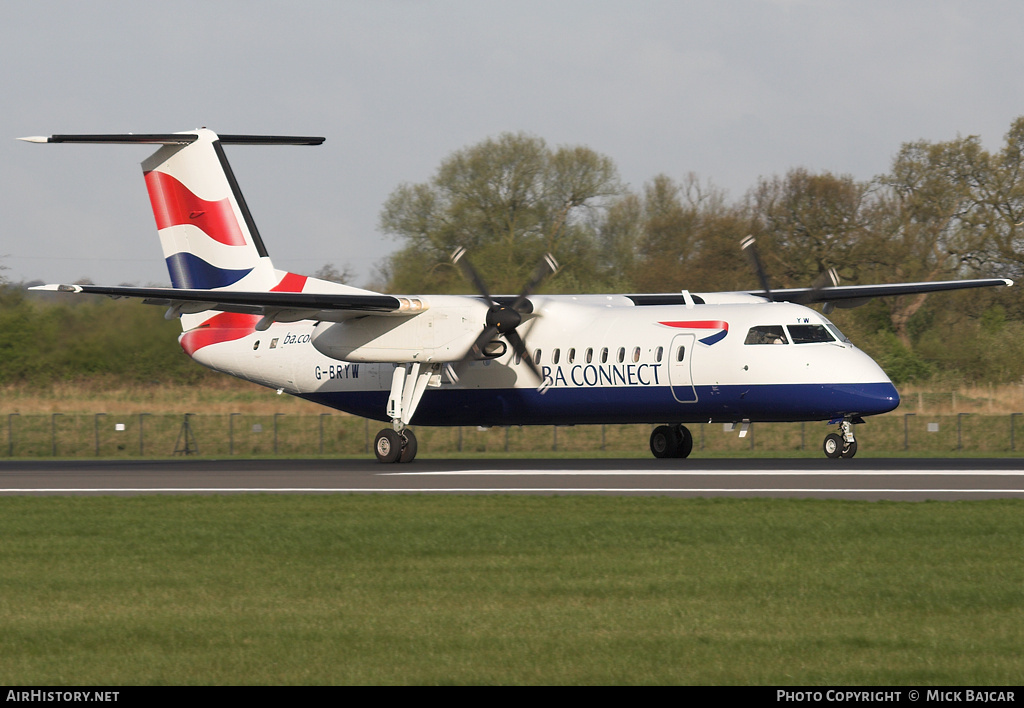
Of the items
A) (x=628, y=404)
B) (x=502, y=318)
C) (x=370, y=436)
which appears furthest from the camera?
(x=370, y=436)

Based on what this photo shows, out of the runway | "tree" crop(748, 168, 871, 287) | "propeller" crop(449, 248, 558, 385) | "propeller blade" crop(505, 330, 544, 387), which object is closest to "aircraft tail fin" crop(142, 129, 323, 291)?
the runway

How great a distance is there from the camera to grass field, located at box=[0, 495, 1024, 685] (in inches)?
299

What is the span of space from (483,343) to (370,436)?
12815mm

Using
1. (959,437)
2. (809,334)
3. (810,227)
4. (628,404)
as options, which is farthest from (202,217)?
(810,227)

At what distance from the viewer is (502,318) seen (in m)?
26.5

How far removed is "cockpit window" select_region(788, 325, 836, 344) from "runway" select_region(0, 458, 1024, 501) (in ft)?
8.21

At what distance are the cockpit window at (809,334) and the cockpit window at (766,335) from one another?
0.71 feet

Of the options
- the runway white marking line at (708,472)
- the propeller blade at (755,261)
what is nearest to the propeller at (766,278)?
the propeller blade at (755,261)

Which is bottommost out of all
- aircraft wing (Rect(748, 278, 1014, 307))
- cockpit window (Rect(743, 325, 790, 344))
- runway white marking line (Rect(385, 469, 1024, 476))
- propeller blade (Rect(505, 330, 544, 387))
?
runway white marking line (Rect(385, 469, 1024, 476))

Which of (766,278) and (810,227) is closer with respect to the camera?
(766,278)

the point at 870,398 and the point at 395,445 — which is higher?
the point at 870,398

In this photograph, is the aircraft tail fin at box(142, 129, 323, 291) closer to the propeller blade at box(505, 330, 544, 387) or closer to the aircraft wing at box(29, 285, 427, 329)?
the aircraft wing at box(29, 285, 427, 329)

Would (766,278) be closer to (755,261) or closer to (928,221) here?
(755,261)
